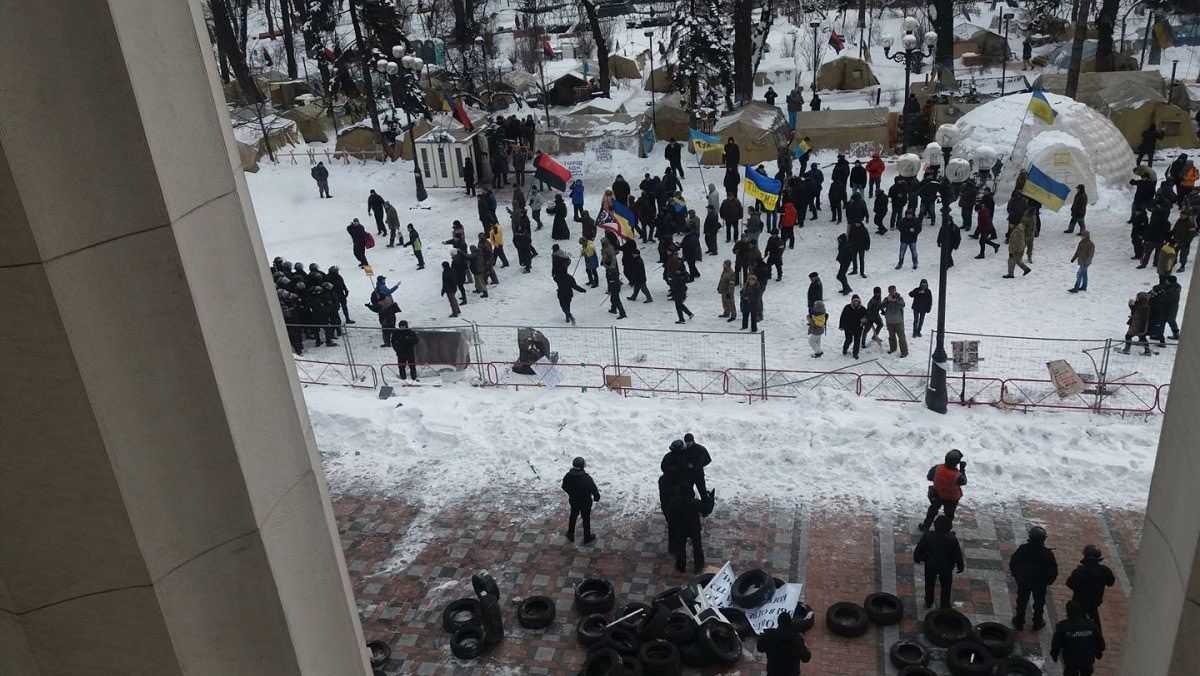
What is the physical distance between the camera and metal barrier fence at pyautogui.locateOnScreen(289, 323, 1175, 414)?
1489 centimetres

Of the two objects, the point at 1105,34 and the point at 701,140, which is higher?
the point at 1105,34

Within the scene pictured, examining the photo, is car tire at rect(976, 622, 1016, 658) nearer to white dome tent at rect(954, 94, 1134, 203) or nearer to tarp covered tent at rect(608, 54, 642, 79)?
white dome tent at rect(954, 94, 1134, 203)

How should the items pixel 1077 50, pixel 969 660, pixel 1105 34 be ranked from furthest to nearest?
pixel 1105 34
pixel 1077 50
pixel 969 660

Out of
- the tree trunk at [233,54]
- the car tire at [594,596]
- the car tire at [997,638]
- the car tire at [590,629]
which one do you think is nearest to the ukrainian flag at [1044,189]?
the car tire at [997,638]

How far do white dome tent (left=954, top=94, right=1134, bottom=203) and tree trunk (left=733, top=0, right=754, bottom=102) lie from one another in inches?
377

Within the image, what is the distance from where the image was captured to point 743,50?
32.4 m

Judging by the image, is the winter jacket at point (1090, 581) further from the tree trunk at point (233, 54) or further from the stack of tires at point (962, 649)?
the tree trunk at point (233, 54)

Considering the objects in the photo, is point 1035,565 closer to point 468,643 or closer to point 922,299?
point 468,643

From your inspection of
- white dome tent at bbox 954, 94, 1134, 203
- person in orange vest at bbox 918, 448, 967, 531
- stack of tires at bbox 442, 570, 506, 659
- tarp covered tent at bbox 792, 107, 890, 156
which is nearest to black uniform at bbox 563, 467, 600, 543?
stack of tires at bbox 442, 570, 506, 659

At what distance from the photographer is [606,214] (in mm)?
19641

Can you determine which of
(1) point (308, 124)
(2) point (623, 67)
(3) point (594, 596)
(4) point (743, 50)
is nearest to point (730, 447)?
(3) point (594, 596)

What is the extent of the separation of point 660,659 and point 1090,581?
4.34 m

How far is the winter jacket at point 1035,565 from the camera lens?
993cm

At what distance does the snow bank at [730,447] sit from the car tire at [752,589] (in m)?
2.18
